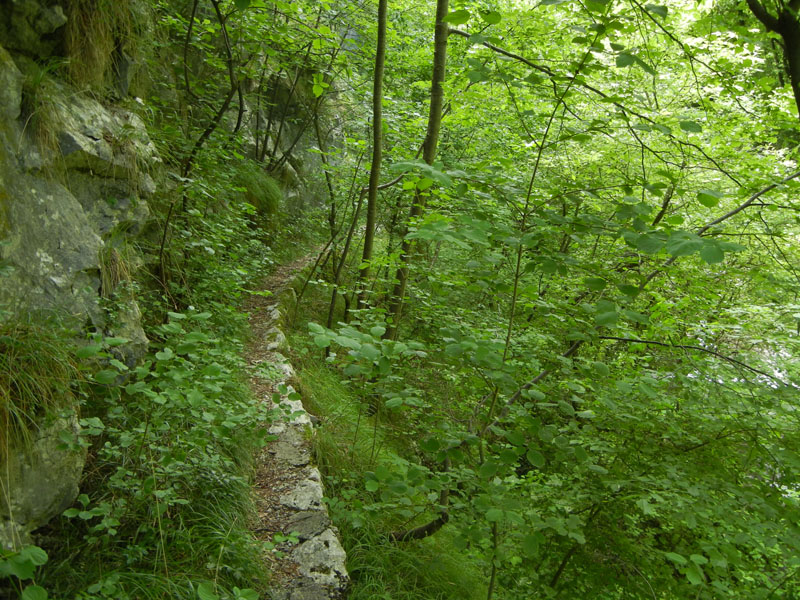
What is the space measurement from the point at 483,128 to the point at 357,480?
722 centimetres

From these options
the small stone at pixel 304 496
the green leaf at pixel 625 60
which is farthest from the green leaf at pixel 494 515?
the small stone at pixel 304 496

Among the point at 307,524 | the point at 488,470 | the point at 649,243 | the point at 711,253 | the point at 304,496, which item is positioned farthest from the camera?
the point at 304,496

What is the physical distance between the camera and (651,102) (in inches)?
352

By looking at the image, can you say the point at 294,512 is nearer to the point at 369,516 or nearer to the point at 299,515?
the point at 299,515

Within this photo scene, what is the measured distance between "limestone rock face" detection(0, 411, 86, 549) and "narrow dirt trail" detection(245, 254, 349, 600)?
3.90 feet

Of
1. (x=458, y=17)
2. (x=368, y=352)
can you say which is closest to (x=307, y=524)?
(x=368, y=352)

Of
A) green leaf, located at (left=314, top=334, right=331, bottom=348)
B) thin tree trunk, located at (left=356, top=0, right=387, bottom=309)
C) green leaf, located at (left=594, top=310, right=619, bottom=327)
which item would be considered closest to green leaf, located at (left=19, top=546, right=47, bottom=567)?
green leaf, located at (left=314, top=334, right=331, bottom=348)

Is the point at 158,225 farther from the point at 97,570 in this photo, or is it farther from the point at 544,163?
the point at 544,163

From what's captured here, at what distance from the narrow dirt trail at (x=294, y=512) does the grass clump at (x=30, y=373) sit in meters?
1.22

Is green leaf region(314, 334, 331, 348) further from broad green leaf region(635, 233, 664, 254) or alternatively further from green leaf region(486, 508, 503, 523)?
broad green leaf region(635, 233, 664, 254)

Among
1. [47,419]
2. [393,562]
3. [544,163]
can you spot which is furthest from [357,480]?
[544,163]

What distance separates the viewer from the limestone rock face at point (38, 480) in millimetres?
2326

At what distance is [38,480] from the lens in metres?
2.48

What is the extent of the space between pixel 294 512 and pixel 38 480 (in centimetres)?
191
